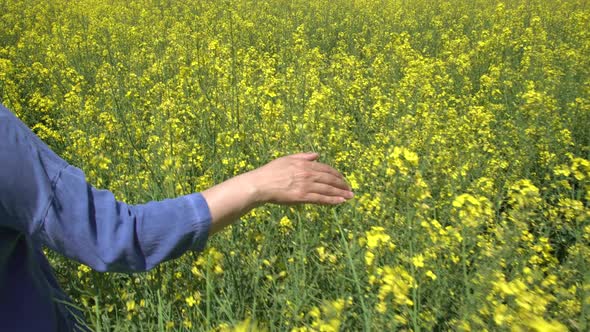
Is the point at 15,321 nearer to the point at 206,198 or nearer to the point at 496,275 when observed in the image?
the point at 206,198

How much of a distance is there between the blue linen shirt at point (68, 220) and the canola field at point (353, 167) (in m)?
0.31

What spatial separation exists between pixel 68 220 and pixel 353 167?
84.4 inches

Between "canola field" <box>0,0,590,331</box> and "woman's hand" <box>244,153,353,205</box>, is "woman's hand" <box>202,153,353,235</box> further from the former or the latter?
"canola field" <box>0,0,590,331</box>

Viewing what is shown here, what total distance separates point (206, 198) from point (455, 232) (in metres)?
0.98

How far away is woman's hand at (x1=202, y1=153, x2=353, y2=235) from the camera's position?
4.13 feet

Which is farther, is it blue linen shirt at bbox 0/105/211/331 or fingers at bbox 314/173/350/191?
fingers at bbox 314/173/350/191

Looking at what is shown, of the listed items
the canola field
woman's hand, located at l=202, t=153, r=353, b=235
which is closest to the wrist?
woman's hand, located at l=202, t=153, r=353, b=235

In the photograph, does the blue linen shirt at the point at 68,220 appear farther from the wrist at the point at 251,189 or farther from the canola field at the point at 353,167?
the canola field at the point at 353,167

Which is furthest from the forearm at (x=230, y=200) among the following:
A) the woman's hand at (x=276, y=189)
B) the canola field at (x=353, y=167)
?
the canola field at (x=353, y=167)

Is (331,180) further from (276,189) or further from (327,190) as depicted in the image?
(276,189)

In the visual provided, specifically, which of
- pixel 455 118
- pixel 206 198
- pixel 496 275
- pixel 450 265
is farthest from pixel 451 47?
pixel 206 198

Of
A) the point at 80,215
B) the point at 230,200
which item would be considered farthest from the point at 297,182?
the point at 80,215

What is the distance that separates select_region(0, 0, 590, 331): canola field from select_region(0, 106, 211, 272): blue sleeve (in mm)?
316

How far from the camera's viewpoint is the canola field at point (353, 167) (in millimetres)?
1751
